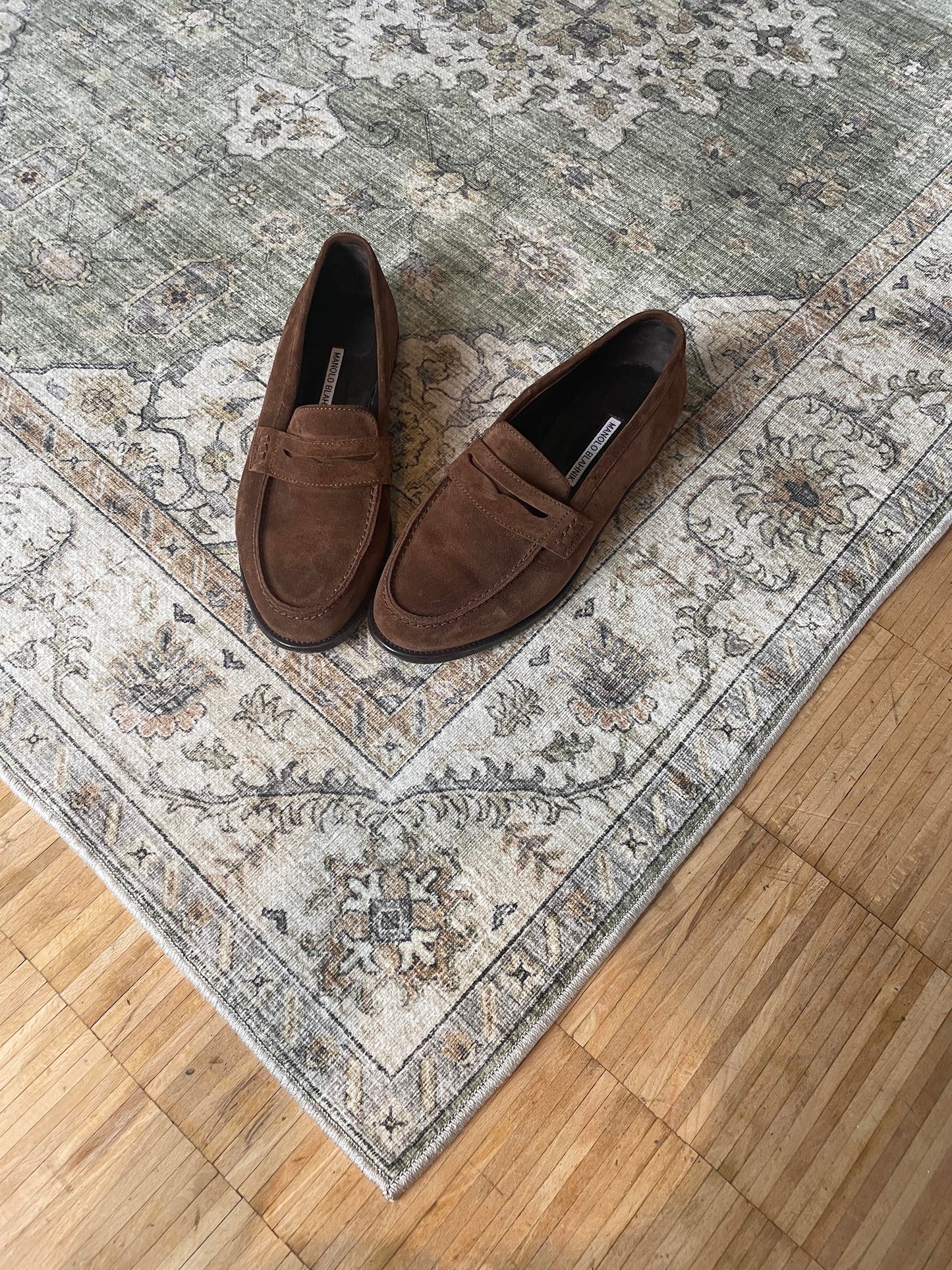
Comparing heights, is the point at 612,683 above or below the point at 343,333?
below

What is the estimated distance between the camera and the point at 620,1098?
933mm

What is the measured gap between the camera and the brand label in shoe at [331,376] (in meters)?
1.26

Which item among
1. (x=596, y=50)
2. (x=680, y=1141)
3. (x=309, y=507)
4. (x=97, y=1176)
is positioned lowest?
(x=97, y=1176)

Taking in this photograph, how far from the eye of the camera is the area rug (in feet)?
3.28

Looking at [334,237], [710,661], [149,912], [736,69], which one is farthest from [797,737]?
[736,69]

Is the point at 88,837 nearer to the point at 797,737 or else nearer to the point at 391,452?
the point at 391,452

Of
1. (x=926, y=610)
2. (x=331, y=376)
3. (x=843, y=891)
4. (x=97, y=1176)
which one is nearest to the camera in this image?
(x=97, y=1176)

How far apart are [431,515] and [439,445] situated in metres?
0.20

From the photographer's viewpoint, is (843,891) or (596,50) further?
(596,50)

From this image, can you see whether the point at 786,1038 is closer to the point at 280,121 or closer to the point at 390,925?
the point at 390,925

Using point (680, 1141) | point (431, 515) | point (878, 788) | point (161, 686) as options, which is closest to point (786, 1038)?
point (680, 1141)

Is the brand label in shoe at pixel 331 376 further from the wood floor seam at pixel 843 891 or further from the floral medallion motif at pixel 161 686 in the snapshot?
the wood floor seam at pixel 843 891

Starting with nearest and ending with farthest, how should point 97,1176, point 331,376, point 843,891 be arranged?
point 97,1176 → point 843,891 → point 331,376

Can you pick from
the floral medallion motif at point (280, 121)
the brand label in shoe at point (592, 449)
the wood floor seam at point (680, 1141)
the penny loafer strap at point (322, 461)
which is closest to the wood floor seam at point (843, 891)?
the wood floor seam at point (680, 1141)
